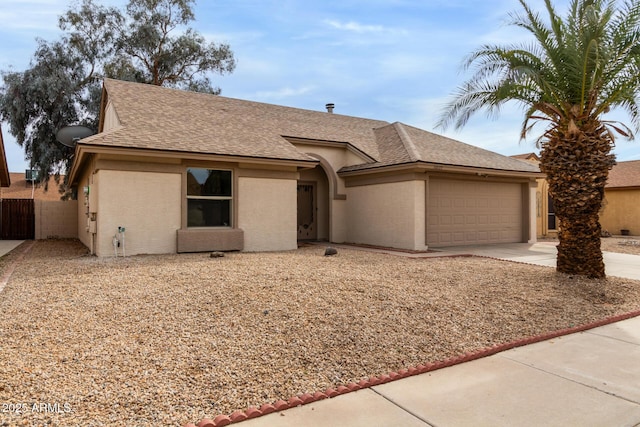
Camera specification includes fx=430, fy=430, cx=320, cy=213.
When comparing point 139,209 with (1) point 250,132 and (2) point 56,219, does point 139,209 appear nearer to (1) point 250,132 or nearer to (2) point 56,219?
(1) point 250,132

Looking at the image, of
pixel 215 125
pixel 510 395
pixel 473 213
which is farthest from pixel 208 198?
pixel 510 395

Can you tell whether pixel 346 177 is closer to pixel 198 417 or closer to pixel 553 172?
pixel 553 172

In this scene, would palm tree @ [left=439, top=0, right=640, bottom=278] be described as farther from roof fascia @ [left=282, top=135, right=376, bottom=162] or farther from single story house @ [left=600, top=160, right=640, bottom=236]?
single story house @ [left=600, top=160, right=640, bottom=236]

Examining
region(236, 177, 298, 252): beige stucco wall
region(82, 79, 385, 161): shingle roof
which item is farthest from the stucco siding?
region(236, 177, 298, 252): beige stucco wall

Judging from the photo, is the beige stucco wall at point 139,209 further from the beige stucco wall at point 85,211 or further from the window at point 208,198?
the beige stucco wall at point 85,211

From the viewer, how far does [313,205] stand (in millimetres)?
17281

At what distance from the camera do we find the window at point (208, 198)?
12.0 m

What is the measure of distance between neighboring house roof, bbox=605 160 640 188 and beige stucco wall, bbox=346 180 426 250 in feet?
51.8

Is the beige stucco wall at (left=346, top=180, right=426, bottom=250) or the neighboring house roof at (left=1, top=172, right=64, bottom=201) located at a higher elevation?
the neighboring house roof at (left=1, top=172, right=64, bottom=201)

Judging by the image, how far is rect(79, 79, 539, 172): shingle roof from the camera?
12.0 m

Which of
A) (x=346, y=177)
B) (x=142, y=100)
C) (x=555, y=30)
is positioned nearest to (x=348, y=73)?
(x=346, y=177)

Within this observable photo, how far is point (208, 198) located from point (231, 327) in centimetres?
759

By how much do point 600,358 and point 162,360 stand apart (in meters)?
4.62

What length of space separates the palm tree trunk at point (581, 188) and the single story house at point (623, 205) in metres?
17.3
